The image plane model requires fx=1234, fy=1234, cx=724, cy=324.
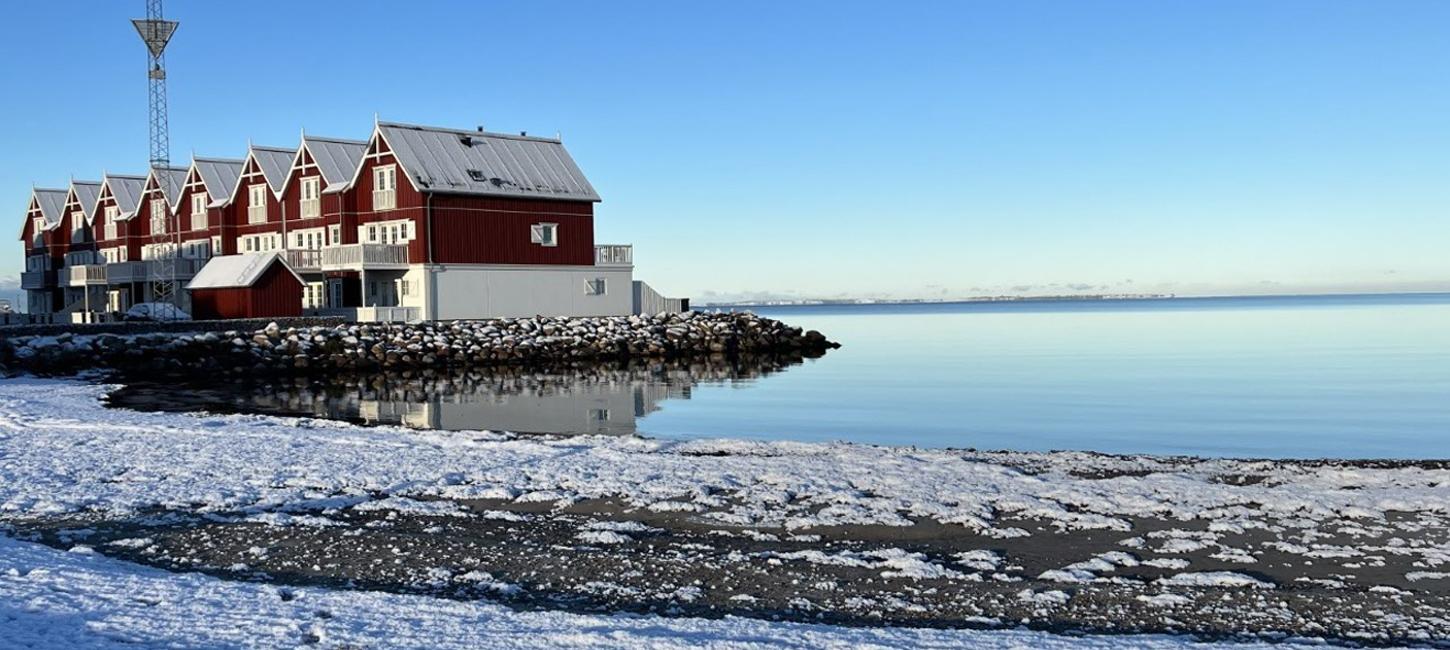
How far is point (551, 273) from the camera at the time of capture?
50219 mm

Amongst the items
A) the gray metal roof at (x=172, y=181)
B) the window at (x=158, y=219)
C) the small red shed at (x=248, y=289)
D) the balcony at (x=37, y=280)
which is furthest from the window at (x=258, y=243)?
the balcony at (x=37, y=280)

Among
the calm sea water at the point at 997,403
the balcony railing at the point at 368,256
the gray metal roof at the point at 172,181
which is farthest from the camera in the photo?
the gray metal roof at the point at 172,181

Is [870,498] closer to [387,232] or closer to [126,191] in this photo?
[387,232]

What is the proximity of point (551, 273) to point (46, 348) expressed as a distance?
1968 centimetres

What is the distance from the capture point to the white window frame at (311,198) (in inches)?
2025

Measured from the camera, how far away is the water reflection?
912 inches

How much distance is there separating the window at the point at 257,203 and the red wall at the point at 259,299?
8430 millimetres

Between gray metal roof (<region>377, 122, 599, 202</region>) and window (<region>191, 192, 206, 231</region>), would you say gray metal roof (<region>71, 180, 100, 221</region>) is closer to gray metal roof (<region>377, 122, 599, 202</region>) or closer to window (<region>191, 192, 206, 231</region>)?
window (<region>191, 192, 206, 231</region>)

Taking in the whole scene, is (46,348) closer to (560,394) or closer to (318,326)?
(318,326)

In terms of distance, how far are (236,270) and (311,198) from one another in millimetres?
6834

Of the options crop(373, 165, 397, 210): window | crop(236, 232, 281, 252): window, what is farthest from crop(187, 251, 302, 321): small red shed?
crop(236, 232, 281, 252): window

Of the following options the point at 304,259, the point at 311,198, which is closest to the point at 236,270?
the point at 304,259

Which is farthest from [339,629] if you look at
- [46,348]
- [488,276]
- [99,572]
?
[488,276]

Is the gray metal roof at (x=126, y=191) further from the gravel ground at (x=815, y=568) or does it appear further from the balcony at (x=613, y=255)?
the gravel ground at (x=815, y=568)
